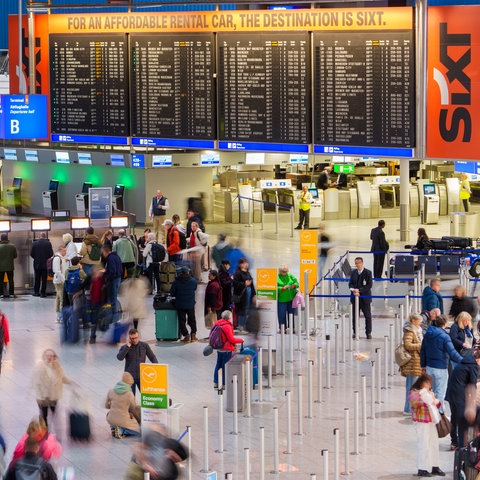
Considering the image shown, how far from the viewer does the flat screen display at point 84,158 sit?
117 ft

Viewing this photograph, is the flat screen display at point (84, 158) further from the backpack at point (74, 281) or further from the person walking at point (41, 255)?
the backpack at point (74, 281)

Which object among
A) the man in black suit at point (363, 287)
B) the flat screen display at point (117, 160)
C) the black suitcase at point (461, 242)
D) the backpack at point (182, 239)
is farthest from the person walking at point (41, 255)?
the flat screen display at point (117, 160)

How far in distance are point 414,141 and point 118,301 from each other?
6795 millimetres

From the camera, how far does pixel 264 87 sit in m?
20.7

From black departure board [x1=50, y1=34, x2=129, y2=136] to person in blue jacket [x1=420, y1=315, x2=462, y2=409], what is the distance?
28.4 feet

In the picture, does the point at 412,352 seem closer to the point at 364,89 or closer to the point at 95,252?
the point at 364,89

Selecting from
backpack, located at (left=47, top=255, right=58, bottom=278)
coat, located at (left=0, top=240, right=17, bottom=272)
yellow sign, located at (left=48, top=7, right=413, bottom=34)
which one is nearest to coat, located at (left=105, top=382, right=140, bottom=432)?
yellow sign, located at (left=48, top=7, right=413, bottom=34)

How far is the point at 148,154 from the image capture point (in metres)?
33.4

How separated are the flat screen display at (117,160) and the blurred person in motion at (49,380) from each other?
19161mm

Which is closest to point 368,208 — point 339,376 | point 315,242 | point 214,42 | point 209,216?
point 209,216

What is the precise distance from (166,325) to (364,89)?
4.84 metres

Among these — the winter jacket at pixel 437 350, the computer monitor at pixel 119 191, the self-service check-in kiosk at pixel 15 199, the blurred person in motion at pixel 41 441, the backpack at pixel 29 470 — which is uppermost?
the computer monitor at pixel 119 191

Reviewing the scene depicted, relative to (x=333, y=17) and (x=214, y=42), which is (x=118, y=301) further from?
(x=333, y=17)

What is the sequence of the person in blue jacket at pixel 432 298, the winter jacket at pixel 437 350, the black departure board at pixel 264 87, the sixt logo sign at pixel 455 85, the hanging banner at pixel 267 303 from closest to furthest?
the winter jacket at pixel 437 350, the sixt logo sign at pixel 455 85, the person in blue jacket at pixel 432 298, the hanging banner at pixel 267 303, the black departure board at pixel 264 87
